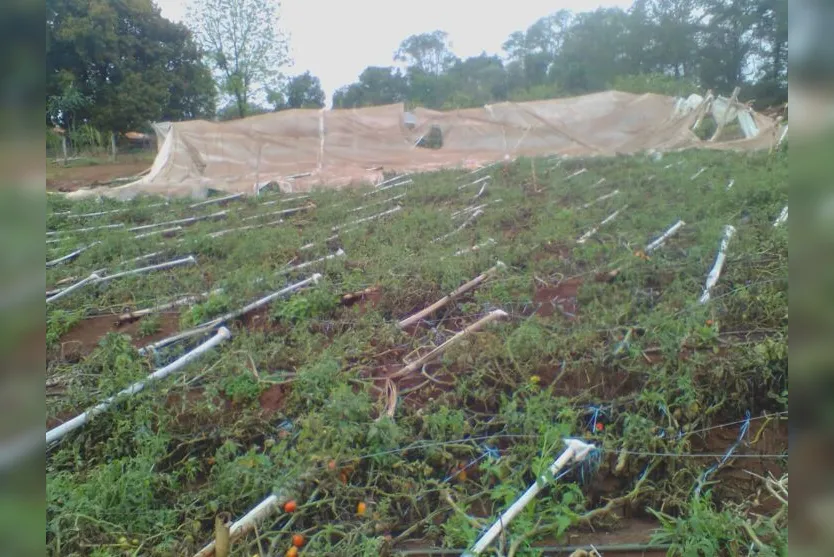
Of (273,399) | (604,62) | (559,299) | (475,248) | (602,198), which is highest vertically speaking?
(604,62)

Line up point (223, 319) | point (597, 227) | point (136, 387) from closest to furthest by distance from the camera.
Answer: point (136, 387), point (223, 319), point (597, 227)

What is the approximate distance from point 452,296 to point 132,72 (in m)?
18.5

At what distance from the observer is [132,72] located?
18.8 metres

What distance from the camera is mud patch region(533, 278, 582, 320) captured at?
3.72 meters

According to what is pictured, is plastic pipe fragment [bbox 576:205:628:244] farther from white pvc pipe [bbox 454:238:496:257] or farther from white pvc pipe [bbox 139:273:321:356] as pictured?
white pvc pipe [bbox 139:273:321:356]

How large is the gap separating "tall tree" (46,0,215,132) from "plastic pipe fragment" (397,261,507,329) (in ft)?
40.0

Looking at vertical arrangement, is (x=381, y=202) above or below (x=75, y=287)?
above

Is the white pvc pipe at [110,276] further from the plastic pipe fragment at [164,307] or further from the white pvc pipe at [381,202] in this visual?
the white pvc pipe at [381,202]

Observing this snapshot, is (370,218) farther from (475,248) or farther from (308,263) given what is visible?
(475,248)

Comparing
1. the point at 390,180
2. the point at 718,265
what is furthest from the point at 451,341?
the point at 390,180

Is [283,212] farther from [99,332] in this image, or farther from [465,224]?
[99,332]

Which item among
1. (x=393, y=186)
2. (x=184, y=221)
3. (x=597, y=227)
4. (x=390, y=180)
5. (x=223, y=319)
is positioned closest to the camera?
(x=223, y=319)

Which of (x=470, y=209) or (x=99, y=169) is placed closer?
(x=470, y=209)

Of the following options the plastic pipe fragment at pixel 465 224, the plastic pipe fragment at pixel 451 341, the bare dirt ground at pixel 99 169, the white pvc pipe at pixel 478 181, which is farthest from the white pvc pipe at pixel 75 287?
the bare dirt ground at pixel 99 169
